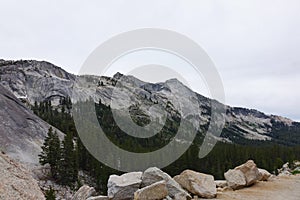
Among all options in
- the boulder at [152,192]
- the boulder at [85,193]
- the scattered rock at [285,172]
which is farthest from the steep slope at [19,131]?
the boulder at [152,192]

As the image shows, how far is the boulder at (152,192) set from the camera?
14672 millimetres

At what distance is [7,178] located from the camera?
366 inches

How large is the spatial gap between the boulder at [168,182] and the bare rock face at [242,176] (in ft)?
15.6

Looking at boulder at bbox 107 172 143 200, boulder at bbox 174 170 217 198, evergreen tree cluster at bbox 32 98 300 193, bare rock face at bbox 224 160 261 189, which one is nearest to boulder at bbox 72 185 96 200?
boulder at bbox 107 172 143 200

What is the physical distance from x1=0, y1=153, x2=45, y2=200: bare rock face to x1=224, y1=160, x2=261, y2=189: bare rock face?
43.5ft

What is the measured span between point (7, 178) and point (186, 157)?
6738 cm

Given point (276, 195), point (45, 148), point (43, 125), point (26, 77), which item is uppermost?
point (26, 77)

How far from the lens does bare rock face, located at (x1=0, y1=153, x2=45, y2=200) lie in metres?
8.83

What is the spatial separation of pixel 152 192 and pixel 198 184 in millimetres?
3564

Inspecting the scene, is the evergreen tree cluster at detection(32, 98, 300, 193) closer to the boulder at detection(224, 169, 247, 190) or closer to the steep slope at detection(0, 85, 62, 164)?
the steep slope at detection(0, 85, 62, 164)

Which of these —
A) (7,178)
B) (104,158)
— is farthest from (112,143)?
(7,178)

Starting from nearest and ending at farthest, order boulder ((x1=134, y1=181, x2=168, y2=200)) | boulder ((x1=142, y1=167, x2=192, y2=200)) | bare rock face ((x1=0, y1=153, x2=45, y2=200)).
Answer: bare rock face ((x1=0, y1=153, x2=45, y2=200)), boulder ((x1=134, y1=181, x2=168, y2=200)), boulder ((x1=142, y1=167, x2=192, y2=200))

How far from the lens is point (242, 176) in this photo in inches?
808

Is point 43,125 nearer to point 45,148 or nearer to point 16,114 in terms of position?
point 16,114
